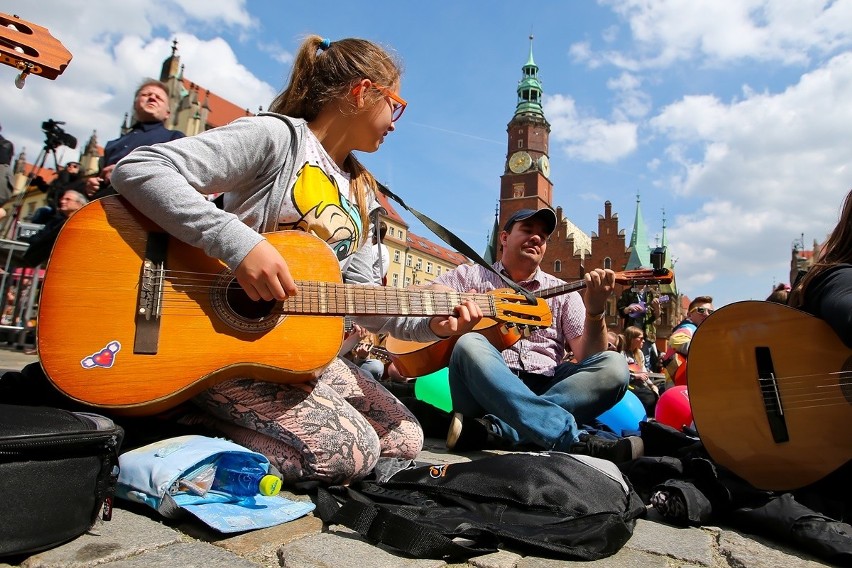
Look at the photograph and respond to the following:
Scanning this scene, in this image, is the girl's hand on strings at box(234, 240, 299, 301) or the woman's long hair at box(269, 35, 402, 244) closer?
the girl's hand on strings at box(234, 240, 299, 301)

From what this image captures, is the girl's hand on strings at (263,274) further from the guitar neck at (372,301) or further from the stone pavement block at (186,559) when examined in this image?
the stone pavement block at (186,559)

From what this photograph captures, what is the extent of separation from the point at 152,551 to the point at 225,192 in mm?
1469

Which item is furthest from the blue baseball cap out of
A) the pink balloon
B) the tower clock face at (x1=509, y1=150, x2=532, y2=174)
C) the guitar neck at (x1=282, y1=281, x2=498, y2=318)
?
the tower clock face at (x1=509, y1=150, x2=532, y2=174)

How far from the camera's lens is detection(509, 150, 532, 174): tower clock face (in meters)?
54.9

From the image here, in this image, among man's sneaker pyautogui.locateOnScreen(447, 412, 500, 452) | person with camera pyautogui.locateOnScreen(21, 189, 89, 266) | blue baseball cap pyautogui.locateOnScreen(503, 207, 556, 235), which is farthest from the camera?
person with camera pyautogui.locateOnScreen(21, 189, 89, 266)

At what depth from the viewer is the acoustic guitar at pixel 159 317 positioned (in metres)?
1.71

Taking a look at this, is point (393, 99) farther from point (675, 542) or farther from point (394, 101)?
point (675, 542)

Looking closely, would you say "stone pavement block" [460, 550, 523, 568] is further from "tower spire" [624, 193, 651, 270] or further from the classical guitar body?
"tower spire" [624, 193, 651, 270]

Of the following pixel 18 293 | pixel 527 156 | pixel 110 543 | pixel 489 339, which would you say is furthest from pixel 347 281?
pixel 527 156

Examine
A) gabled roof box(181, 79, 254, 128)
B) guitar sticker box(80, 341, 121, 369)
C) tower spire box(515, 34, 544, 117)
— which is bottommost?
guitar sticker box(80, 341, 121, 369)

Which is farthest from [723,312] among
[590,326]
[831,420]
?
[590,326]

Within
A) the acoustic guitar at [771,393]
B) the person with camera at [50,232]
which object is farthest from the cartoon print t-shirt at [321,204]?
the person with camera at [50,232]

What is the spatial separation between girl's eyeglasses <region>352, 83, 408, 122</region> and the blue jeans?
1464 millimetres

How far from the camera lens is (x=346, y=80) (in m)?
2.54
